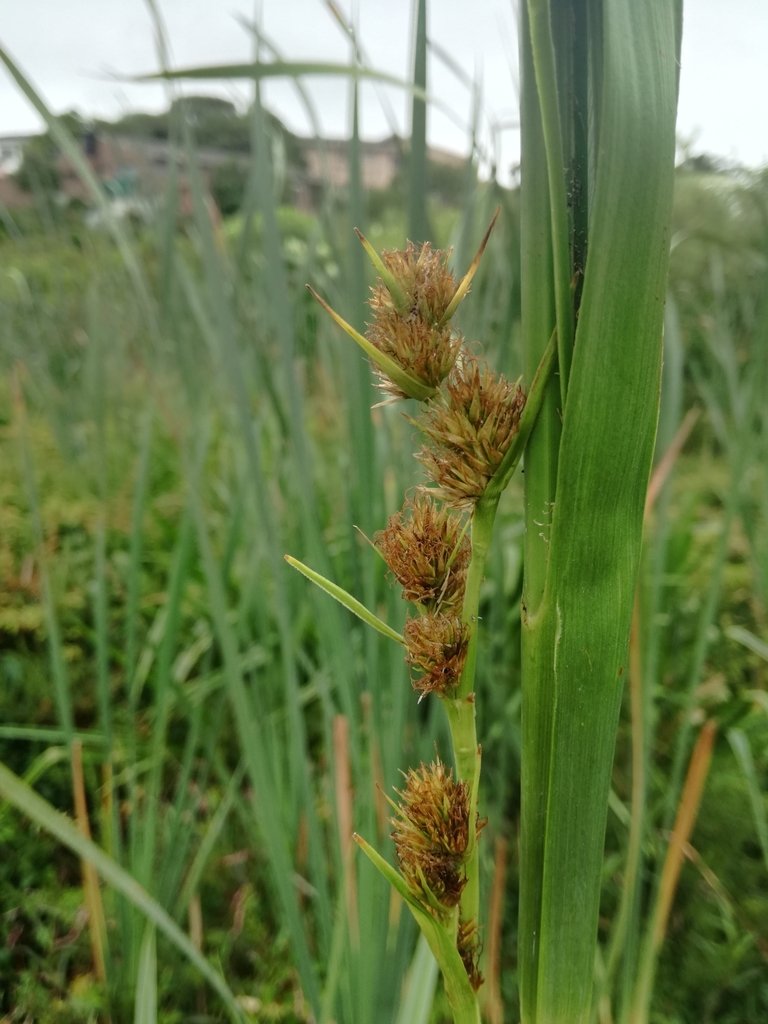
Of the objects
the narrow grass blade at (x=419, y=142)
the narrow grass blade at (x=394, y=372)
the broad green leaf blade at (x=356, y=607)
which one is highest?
the narrow grass blade at (x=419, y=142)

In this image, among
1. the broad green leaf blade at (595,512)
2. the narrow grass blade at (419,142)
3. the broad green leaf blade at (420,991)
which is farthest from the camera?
the broad green leaf blade at (420,991)

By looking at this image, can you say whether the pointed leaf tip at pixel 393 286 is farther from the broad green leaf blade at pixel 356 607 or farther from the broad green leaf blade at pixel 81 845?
the broad green leaf blade at pixel 81 845

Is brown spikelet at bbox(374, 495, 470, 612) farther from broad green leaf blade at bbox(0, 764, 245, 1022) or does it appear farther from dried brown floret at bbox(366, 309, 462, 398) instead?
broad green leaf blade at bbox(0, 764, 245, 1022)

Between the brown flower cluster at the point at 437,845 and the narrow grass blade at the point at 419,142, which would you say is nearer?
the brown flower cluster at the point at 437,845

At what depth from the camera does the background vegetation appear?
51cm

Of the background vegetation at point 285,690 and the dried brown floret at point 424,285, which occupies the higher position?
the dried brown floret at point 424,285

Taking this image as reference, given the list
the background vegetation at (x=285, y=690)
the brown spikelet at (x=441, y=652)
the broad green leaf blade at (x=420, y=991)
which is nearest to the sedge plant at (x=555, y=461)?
the brown spikelet at (x=441, y=652)

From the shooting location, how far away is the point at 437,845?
0.69ft

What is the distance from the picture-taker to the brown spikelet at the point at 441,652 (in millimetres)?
208

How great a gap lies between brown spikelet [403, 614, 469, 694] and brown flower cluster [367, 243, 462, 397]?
0.06 metres

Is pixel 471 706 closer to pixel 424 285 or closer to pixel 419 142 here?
pixel 424 285

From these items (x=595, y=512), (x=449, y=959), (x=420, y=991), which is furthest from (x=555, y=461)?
(x=420, y=991)

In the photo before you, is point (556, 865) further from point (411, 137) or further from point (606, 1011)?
point (606, 1011)

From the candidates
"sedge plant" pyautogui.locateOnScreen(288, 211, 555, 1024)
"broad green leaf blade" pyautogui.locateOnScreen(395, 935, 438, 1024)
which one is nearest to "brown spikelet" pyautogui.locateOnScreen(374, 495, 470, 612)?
"sedge plant" pyautogui.locateOnScreen(288, 211, 555, 1024)
